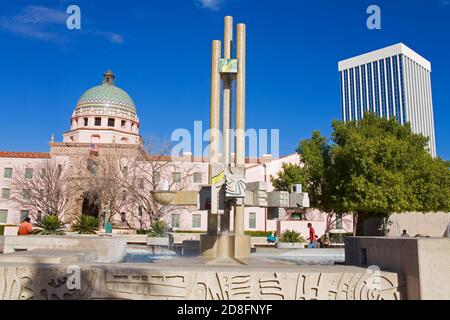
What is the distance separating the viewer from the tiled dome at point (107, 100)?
52344 millimetres

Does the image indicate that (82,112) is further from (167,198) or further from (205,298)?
(205,298)

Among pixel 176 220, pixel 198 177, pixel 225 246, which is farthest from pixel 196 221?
pixel 225 246

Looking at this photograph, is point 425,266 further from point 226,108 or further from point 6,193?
point 6,193

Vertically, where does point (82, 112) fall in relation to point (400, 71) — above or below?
below

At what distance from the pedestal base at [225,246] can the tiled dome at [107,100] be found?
42.1 metres

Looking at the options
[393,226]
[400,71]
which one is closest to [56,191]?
[393,226]

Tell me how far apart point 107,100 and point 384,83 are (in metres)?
79.0

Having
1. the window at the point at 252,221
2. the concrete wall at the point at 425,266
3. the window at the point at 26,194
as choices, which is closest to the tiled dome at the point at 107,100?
the window at the point at 26,194

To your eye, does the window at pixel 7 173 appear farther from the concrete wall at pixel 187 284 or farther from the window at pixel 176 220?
the concrete wall at pixel 187 284

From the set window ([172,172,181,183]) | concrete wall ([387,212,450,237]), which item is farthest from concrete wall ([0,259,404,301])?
window ([172,172,181,183])

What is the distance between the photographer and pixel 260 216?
145ft
